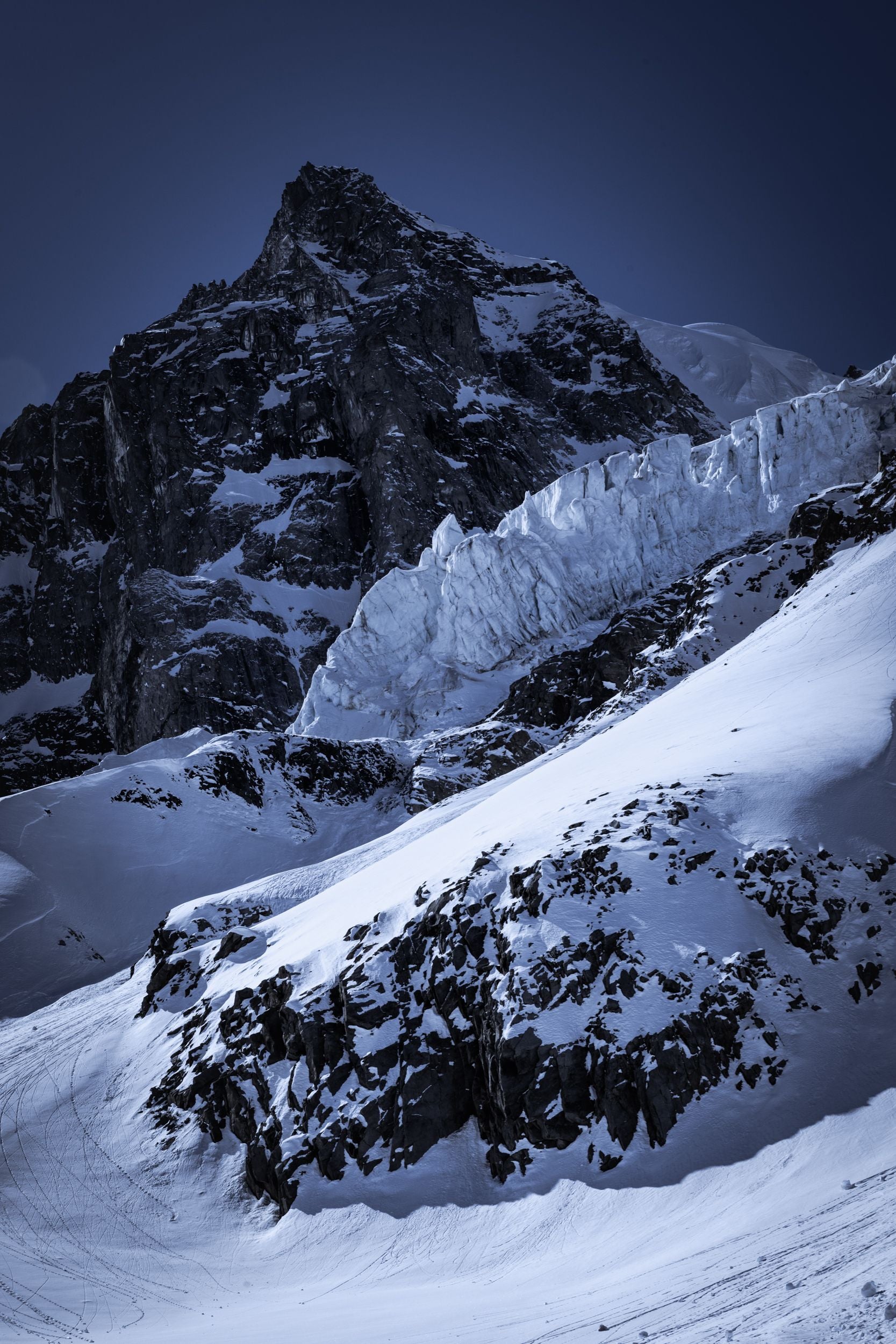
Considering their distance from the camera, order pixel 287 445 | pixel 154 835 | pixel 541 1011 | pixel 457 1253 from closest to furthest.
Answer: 1. pixel 457 1253
2. pixel 541 1011
3. pixel 154 835
4. pixel 287 445

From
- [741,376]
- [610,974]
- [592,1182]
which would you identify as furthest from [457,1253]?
Result: [741,376]

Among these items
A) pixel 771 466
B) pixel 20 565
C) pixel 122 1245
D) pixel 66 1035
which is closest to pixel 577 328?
pixel 771 466

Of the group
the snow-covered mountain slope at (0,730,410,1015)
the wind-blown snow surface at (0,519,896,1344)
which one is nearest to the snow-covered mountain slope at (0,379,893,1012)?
the snow-covered mountain slope at (0,730,410,1015)

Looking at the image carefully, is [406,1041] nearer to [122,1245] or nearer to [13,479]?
[122,1245]

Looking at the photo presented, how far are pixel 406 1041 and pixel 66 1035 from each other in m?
24.6

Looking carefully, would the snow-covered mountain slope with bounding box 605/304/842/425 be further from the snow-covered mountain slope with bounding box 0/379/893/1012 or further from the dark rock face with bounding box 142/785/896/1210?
the dark rock face with bounding box 142/785/896/1210

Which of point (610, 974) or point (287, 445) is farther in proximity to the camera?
point (287, 445)

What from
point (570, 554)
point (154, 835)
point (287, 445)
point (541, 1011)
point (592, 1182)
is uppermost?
point (287, 445)

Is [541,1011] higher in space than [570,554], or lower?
lower

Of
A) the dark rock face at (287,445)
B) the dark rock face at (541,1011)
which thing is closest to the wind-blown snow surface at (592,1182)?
the dark rock face at (541,1011)

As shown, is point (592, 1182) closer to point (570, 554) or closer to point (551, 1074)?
point (551, 1074)

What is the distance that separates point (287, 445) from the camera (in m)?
165

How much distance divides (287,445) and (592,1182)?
153m

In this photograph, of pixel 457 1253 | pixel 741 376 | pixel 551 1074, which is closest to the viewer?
pixel 457 1253
